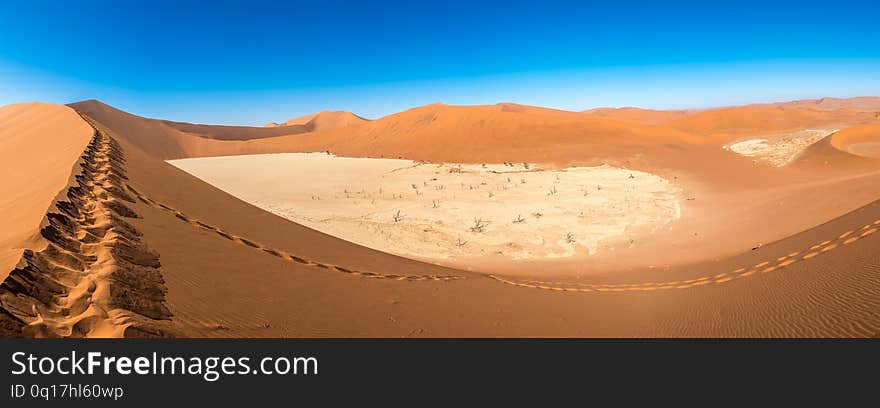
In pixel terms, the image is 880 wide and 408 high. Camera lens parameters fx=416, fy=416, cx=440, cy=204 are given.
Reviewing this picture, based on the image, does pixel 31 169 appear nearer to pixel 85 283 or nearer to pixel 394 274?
pixel 85 283

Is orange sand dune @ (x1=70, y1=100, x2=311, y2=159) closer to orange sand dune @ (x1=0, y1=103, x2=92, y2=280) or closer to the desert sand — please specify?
orange sand dune @ (x1=0, y1=103, x2=92, y2=280)

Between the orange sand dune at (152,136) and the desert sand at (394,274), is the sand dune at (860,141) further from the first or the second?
the orange sand dune at (152,136)

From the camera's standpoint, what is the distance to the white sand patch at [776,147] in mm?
23484

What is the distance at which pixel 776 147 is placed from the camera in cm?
2622

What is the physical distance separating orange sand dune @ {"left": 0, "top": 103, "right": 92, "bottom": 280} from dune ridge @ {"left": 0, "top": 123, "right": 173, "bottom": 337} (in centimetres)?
14

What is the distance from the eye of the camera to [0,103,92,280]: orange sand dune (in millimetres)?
3367

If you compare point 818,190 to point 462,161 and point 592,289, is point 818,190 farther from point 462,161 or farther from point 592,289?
point 462,161

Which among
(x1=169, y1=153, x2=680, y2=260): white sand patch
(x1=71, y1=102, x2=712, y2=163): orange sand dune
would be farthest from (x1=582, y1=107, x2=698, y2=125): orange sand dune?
(x1=169, y1=153, x2=680, y2=260): white sand patch
